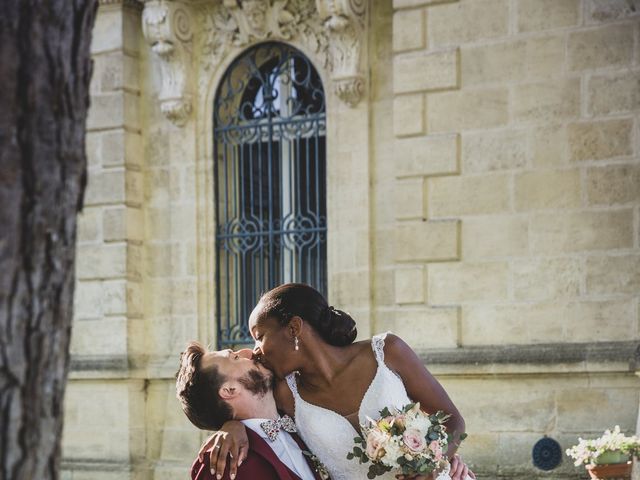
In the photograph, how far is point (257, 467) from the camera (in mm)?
4621

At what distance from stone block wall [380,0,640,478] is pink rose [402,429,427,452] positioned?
4113 millimetres

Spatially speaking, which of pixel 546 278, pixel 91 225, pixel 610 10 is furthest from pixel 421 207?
pixel 91 225

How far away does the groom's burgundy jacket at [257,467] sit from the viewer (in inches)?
181

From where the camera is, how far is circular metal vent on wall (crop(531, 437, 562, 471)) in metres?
8.52

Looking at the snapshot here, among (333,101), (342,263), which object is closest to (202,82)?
(333,101)

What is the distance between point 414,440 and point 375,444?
192 millimetres

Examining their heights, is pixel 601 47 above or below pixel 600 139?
above

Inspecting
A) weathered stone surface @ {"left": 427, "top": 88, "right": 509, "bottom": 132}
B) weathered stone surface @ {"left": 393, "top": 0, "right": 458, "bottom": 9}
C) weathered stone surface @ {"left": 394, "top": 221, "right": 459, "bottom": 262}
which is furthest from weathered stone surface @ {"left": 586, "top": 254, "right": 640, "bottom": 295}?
weathered stone surface @ {"left": 393, "top": 0, "right": 458, "bottom": 9}

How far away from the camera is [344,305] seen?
9742 millimetres

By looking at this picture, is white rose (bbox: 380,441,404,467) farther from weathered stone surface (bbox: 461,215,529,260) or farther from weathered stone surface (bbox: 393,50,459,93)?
weathered stone surface (bbox: 393,50,459,93)

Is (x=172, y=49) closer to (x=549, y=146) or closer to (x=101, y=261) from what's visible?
(x=101, y=261)

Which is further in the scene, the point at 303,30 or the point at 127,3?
the point at 127,3

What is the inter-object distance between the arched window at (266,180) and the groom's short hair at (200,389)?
526 centimetres

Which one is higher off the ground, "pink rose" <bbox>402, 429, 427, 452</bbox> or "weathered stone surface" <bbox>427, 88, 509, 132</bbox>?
"weathered stone surface" <bbox>427, 88, 509, 132</bbox>
